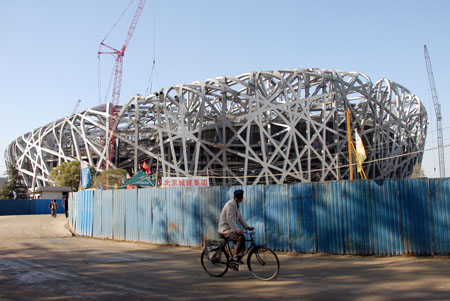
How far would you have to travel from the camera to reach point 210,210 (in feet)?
41.4

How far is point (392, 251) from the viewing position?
9898 millimetres

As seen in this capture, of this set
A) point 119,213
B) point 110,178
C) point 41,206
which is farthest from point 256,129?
point 119,213

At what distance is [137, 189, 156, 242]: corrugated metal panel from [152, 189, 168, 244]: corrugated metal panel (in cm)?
19

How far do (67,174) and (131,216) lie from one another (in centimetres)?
4234

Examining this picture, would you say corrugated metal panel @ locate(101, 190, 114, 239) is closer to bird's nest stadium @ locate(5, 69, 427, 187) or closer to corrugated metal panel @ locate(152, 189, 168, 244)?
corrugated metal panel @ locate(152, 189, 168, 244)

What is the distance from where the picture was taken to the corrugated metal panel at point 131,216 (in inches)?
592

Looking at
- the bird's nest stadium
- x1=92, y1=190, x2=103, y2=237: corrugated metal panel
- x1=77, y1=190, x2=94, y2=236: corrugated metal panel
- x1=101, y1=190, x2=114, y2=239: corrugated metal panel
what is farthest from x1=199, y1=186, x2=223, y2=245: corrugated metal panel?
the bird's nest stadium

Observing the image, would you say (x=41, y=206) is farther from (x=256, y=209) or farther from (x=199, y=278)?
(x=199, y=278)

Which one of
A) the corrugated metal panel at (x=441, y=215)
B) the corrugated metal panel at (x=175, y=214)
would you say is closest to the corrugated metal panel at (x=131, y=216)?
the corrugated metal panel at (x=175, y=214)

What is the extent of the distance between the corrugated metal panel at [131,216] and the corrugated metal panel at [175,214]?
184 cm

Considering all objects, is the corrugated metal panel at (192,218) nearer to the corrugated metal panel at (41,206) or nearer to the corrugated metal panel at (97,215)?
the corrugated metal panel at (97,215)

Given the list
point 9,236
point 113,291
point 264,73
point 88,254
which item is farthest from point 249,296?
point 264,73

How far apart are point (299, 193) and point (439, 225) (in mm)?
3423

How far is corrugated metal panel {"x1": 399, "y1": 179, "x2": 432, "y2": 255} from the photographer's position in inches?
380
